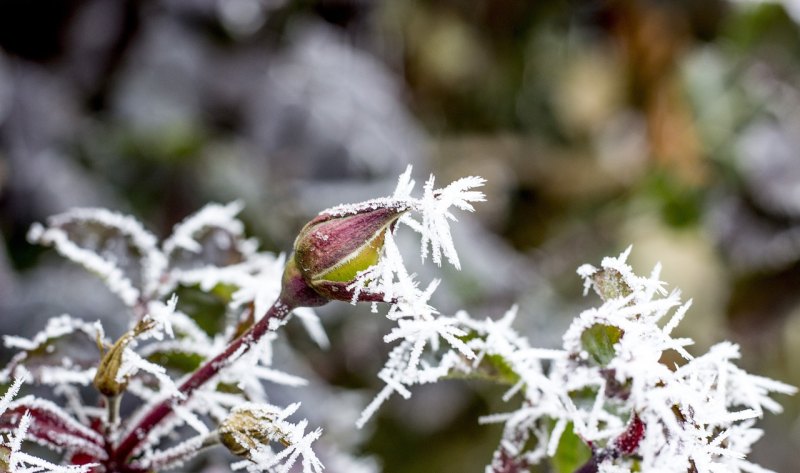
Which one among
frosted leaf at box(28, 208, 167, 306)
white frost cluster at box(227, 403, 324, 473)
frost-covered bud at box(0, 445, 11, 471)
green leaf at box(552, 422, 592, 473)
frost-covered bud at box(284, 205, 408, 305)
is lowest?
frost-covered bud at box(0, 445, 11, 471)

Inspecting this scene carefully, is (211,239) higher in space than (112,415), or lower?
higher

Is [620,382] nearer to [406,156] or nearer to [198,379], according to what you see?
[198,379]

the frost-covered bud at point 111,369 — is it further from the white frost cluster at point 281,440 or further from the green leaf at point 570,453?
the green leaf at point 570,453

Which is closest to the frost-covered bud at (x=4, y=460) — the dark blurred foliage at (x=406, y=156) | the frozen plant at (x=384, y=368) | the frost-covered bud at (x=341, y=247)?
the frozen plant at (x=384, y=368)

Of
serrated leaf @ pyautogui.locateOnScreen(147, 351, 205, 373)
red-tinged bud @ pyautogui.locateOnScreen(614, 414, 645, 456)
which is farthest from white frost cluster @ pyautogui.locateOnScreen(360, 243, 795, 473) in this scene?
serrated leaf @ pyautogui.locateOnScreen(147, 351, 205, 373)

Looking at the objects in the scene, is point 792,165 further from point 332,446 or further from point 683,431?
point 683,431

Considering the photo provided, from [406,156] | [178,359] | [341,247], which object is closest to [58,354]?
[178,359]

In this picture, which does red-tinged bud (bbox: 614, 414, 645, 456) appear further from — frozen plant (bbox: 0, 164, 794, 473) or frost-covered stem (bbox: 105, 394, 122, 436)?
frost-covered stem (bbox: 105, 394, 122, 436)
